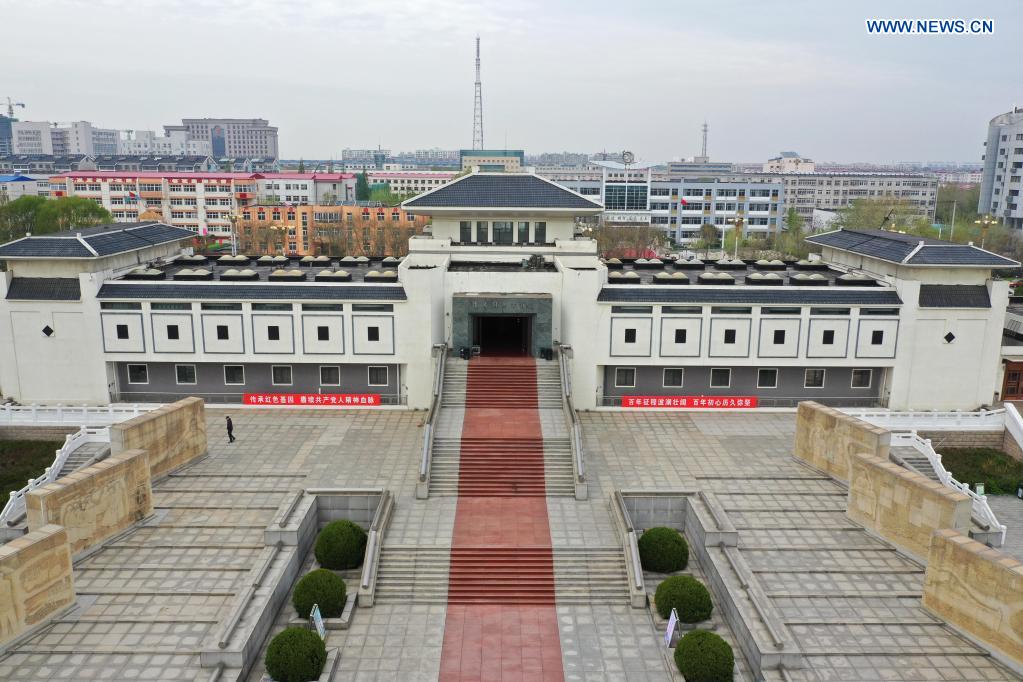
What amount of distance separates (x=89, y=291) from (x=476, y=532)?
22522 millimetres

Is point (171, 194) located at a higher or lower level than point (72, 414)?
higher

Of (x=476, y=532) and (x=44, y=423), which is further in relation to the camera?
(x=44, y=423)

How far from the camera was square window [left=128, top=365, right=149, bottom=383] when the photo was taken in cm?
3688

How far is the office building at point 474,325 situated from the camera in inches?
1398

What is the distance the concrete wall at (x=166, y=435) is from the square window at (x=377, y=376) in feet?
27.8

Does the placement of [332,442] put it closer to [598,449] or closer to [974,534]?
[598,449]

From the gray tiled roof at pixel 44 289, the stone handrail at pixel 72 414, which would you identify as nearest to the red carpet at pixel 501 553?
the stone handrail at pixel 72 414

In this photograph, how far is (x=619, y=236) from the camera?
9312cm

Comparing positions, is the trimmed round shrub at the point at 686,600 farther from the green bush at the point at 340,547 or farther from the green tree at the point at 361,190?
the green tree at the point at 361,190

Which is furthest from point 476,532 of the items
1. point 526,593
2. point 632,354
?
point 632,354

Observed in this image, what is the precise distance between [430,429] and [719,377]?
1561 cm

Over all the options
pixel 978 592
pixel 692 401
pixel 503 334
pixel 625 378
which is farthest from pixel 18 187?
pixel 978 592

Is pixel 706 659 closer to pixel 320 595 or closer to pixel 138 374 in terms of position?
pixel 320 595

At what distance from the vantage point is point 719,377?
37406 mm
